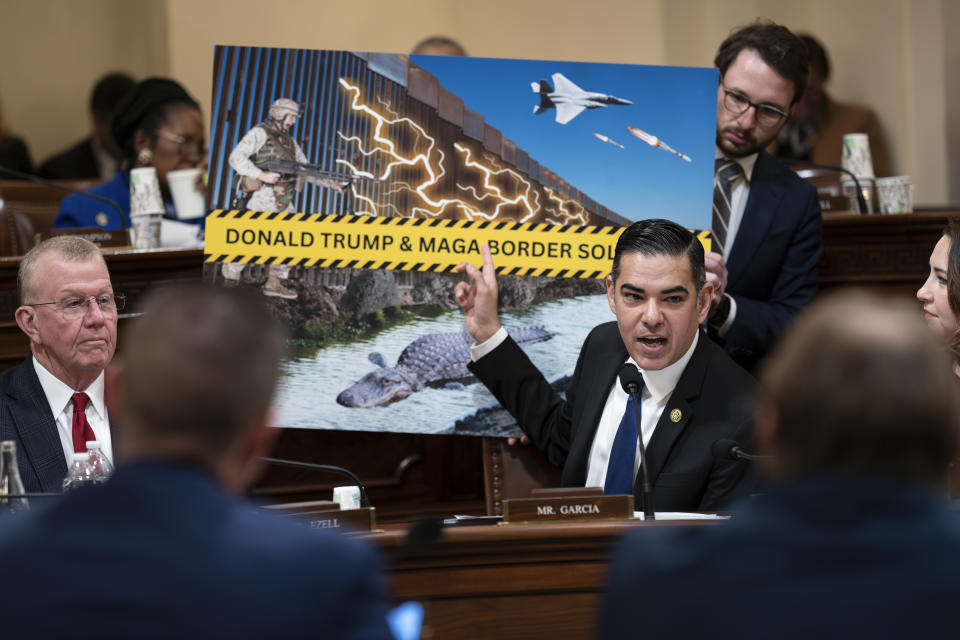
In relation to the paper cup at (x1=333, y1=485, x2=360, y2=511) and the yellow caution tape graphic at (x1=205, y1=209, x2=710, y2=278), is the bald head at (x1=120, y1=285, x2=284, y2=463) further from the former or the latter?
the yellow caution tape graphic at (x1=205, y1=209, x2=710, y2=278)

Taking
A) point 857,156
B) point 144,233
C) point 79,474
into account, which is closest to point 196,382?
point 79,474

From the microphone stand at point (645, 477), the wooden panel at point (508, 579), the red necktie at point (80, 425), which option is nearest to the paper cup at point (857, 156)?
the microphone stand at point (645, 477)

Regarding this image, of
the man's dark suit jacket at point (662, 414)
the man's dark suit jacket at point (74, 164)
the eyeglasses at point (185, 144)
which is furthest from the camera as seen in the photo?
the man's dark suit jacket at point (74, 164)

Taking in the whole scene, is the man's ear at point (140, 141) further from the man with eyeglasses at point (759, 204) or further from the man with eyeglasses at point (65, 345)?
the man with eyeglasses at point (759, 204)

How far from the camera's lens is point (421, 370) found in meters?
3.75

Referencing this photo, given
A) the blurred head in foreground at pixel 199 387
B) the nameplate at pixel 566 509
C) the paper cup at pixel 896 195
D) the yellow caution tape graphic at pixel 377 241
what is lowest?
the nameplate at pixel 566 509

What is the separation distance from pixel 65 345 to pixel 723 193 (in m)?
2.08

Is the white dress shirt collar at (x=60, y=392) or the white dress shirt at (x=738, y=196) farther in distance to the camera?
the white dress shirt at (x=738, y=196)

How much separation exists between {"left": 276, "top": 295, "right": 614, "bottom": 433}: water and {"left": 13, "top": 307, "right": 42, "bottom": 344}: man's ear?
2.32ft

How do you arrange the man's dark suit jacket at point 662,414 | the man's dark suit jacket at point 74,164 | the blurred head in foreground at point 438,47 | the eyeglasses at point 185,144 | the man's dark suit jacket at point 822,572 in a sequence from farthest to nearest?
the man's dark suit jacket at point 74,164
the blurred head in foreground at point 438,47
the eyeglasses at point 185,144
the man's dark suit jacket at point 662,414
the man's dark suit jacket at point 822,572

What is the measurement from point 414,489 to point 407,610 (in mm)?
2642

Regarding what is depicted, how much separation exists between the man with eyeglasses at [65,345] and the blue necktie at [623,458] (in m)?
1.37

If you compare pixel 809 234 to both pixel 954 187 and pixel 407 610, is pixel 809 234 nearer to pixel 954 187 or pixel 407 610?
pixel 407 610

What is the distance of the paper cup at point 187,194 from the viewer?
518cm
